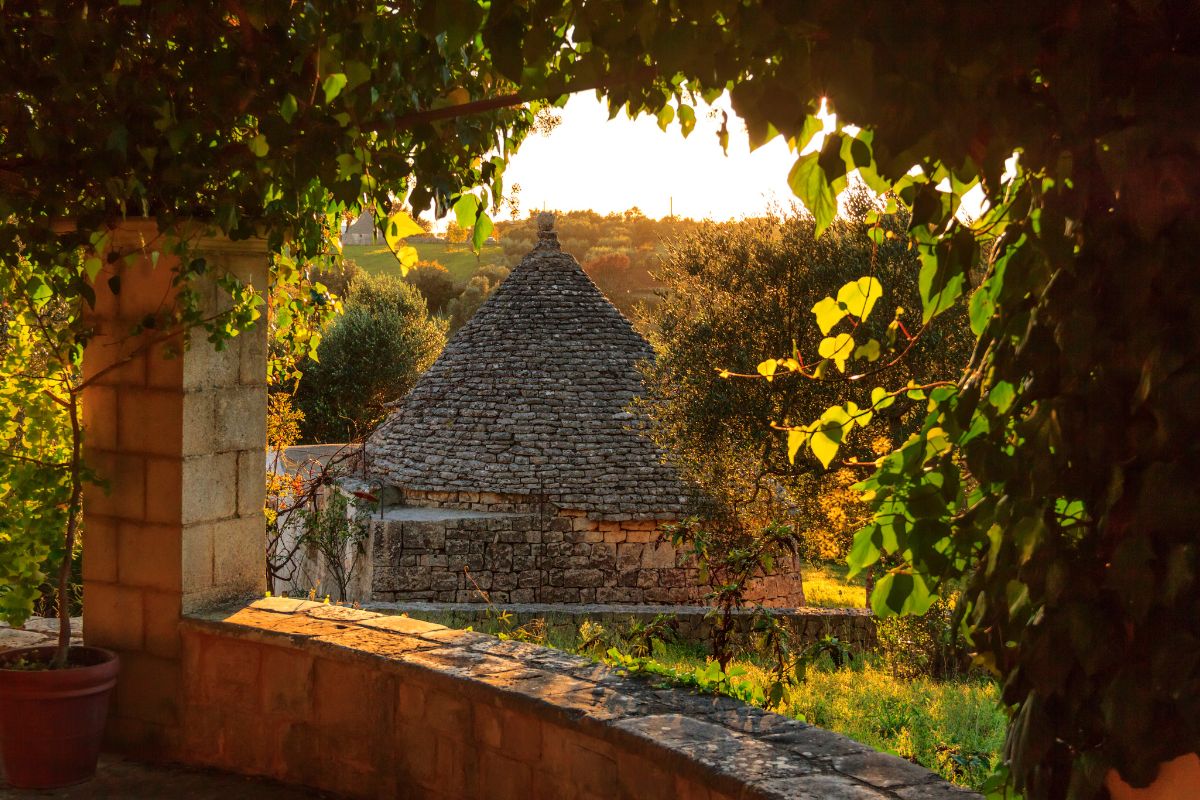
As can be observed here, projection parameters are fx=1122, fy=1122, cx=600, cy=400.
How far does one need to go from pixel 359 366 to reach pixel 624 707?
24.8 meters

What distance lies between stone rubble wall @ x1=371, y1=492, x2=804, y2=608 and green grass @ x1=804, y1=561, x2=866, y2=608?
10.3 ft

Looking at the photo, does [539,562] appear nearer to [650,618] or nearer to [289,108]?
[650,618]

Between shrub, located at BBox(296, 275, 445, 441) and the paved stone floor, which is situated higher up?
shrub, located at BBox(296, 275, 445, 441)

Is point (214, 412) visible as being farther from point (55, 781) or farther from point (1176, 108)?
point (1176, 108)

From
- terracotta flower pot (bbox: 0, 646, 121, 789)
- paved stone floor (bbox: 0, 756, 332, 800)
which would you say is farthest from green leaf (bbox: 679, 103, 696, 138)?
terracotta flower pot (bbox: 0, 646, 121, 789)

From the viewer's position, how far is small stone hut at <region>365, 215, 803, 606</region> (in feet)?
45.5

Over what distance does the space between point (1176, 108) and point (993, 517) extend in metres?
0.62

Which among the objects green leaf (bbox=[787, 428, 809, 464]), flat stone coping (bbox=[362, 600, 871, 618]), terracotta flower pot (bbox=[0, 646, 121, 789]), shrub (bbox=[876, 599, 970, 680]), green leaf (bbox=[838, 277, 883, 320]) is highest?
green leaf (bbox=[838, 277, 883, 320])

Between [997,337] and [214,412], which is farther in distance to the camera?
[214,412]

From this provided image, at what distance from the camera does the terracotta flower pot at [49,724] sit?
3801 mm

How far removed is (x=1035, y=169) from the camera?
57.2 inches

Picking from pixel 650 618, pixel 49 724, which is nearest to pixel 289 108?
pixel 49 724

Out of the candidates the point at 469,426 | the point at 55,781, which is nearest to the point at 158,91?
the point at 55,781

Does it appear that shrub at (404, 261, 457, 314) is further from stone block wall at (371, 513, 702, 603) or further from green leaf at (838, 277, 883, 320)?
green leaf at (838, 277, 883, 320)
